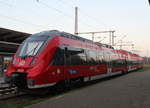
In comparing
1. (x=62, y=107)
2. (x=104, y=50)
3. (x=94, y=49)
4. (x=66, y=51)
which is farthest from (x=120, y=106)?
(x=104, y=50)

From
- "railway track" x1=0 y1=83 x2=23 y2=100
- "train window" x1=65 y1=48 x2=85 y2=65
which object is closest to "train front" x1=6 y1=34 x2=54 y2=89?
"railway track" x1=0 y1=83 x2=23 y2=100

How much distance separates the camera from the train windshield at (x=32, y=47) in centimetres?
893

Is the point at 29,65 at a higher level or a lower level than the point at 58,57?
lower

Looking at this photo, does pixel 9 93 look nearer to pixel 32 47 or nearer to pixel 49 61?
pixel 32 47

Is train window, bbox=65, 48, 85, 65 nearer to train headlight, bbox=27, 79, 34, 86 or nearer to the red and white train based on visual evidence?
the red and white train

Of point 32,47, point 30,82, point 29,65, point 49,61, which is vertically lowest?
point 30,82

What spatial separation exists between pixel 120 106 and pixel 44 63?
12.7ft

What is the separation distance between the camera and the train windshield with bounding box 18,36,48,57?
8925 millimetres

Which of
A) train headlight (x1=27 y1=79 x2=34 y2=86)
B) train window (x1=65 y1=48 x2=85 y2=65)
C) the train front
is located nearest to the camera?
train headlight (x1=27 y1=79 x2=34 y2=86)

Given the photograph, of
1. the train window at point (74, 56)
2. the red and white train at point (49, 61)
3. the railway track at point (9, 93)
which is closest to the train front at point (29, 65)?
the red and white train at point (49, 61)

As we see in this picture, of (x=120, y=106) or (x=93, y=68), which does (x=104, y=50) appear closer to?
(x=93, y=68)

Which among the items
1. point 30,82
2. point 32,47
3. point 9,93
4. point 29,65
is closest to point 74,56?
point 32,47

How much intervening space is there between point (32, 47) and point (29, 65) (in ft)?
4.00

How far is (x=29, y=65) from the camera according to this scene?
8.39 metres
